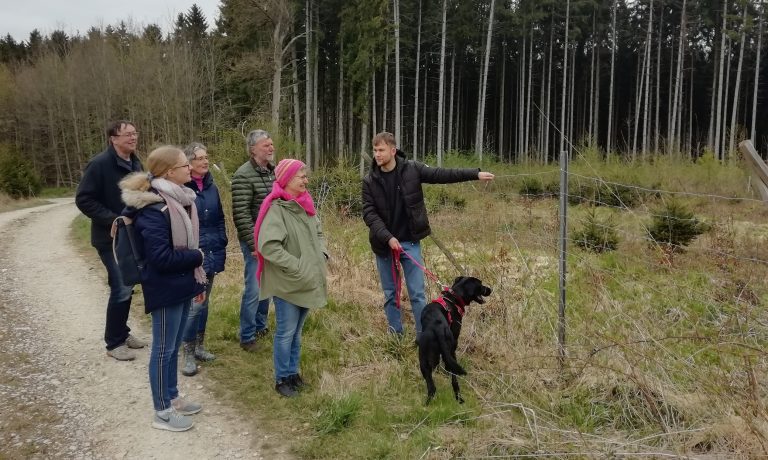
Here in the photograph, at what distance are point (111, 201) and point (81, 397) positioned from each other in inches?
64.4

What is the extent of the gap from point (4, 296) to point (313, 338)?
4.68 m

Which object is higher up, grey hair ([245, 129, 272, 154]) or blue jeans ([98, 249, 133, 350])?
grey hair ([245, 129, 272, 154])

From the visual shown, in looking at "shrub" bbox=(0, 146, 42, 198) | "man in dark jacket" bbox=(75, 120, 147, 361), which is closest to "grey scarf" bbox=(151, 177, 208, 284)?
"man in dark jacket" bbox=(75, 120, 147, 361)

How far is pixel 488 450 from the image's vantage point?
9.45 feet

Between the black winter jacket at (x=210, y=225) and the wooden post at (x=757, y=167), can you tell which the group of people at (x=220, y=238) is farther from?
the wooden post at (x=757, y=167)

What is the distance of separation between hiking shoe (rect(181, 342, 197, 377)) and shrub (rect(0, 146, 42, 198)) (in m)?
24.8

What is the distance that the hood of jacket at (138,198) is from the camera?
2.98 m

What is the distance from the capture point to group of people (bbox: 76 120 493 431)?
3.14 meters

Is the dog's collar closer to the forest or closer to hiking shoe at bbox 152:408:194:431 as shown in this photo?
hiking shoe at bbox 152:408:194:431

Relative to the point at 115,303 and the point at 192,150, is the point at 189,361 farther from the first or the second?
the point at 192,150

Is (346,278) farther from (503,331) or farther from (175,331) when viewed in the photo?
(175,331)

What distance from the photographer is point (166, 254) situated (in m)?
3.04

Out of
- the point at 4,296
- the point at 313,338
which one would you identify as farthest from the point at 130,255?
the point at 4,296

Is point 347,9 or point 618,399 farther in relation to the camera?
point 347,9
